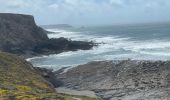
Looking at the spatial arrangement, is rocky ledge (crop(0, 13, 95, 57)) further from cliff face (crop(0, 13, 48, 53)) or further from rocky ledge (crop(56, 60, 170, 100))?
rocky ledge (crop(56, 60, 170, 100))

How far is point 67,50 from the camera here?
92875 millimetres

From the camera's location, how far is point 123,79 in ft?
153

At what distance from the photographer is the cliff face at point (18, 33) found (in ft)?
282

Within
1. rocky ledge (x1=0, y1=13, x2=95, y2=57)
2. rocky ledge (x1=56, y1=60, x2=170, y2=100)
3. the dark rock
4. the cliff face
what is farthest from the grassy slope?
the cliff face

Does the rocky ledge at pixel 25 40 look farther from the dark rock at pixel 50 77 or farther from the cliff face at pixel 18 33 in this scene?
the dark rock at pixel 50 77

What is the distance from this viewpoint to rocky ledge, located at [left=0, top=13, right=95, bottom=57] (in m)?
86.0

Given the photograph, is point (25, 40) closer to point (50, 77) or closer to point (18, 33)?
point (18, 33)

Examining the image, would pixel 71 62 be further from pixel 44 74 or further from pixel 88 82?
pixel 88 82

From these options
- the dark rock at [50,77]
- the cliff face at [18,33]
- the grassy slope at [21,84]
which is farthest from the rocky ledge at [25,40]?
the grassy slope at [21,84]

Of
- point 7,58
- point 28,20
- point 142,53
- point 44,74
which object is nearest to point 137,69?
point 44,74

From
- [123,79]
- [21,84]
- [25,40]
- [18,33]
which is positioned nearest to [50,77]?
[123,79]

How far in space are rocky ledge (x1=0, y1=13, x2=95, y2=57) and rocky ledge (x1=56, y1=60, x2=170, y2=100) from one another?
33605 mm

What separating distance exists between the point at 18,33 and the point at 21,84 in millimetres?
53920

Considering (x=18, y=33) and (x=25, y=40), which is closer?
(x=25, y=40)
